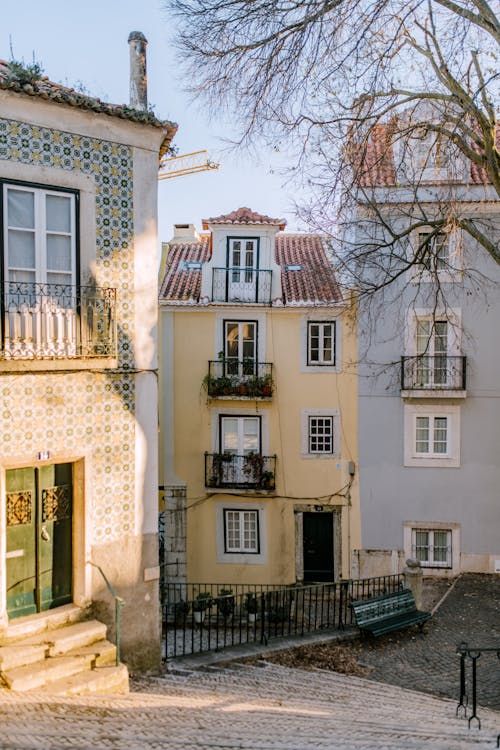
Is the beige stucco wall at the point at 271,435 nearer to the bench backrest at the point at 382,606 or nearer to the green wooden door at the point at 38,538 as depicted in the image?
the bench backrest at the point at 382,606

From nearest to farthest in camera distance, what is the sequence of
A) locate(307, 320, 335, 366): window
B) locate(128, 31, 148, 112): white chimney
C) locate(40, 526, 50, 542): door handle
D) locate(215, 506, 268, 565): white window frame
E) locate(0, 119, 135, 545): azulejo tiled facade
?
locate(0, 119, 135, 545): azulejo tiled facade
locate(40, 526, 50, 542): door handle
locate(128, 31, 148, 112): white chimney
locate(307, 320, 335, 366): window
locate(215, 506, 268, 565): white window frame

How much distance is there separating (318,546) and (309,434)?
10.4ft

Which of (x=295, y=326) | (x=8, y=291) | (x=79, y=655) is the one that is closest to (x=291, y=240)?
(x=295, y=326)

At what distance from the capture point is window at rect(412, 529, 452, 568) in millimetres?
17281

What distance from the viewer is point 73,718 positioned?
625cm

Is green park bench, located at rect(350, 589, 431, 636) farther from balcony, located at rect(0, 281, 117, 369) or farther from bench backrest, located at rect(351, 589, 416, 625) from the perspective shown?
balcony, located at rect(0, 281, 117, 369)

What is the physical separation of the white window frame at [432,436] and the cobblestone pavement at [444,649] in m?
3.32

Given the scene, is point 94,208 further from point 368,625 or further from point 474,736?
point 368,625

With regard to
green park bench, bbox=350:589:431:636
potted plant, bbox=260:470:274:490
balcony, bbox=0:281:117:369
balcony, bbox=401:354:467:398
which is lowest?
green park bench, bbox=350:589:431:636

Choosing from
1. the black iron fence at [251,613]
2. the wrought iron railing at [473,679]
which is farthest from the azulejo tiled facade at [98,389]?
the wrought iron railing at [473,679]

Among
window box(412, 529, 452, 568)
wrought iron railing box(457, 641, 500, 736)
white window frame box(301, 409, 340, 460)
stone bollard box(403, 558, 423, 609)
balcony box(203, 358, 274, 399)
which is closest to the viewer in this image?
wrought iron railing box(457, 641, 500, 736)

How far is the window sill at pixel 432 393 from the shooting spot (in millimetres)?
16672

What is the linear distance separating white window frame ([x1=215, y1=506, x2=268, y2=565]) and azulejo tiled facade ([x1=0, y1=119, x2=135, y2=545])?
932cm

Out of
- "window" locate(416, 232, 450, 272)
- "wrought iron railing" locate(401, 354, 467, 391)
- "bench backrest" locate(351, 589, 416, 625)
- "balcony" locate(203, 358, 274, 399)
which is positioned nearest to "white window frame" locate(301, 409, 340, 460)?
"balcony" locate(203, 358, 274, 399)
